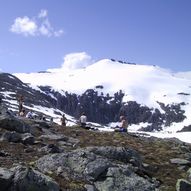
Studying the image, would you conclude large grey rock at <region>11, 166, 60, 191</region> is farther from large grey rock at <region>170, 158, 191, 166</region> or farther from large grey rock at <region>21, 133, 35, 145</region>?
large grey rock at <region>170, 158, 191, 166</region>

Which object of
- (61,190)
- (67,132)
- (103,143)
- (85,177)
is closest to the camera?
(61,190)

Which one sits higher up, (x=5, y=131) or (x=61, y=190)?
(x=5, y=131)

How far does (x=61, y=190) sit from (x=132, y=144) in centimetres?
1609

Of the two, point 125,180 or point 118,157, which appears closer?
point 125,180

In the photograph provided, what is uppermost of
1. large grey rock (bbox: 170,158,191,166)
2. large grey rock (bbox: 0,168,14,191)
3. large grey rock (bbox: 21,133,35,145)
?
large grey rock (bbox: 21,133,35,145)

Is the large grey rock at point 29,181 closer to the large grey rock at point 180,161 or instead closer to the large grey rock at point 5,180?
the large grey rock at point 5,180

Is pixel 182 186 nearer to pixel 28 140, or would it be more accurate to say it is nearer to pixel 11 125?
pixel 28 140

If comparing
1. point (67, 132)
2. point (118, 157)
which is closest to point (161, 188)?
point (118, 157)

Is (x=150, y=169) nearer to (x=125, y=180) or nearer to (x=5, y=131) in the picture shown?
(x=125, y=180)

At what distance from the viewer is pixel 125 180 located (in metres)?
17.8

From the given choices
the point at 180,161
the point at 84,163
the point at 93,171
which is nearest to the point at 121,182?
the point at 93,171

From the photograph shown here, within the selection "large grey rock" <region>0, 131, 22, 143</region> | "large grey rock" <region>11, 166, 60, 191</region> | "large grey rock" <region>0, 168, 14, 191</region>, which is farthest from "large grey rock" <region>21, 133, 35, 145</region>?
"large grey rock" <region>0, 168, 14, 191</region>

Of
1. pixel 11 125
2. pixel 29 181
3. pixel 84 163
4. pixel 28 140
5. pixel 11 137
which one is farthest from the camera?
pixel 11 125

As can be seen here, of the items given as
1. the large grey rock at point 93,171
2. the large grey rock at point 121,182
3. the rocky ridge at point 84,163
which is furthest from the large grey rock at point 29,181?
the large grey rock at point 121,182
